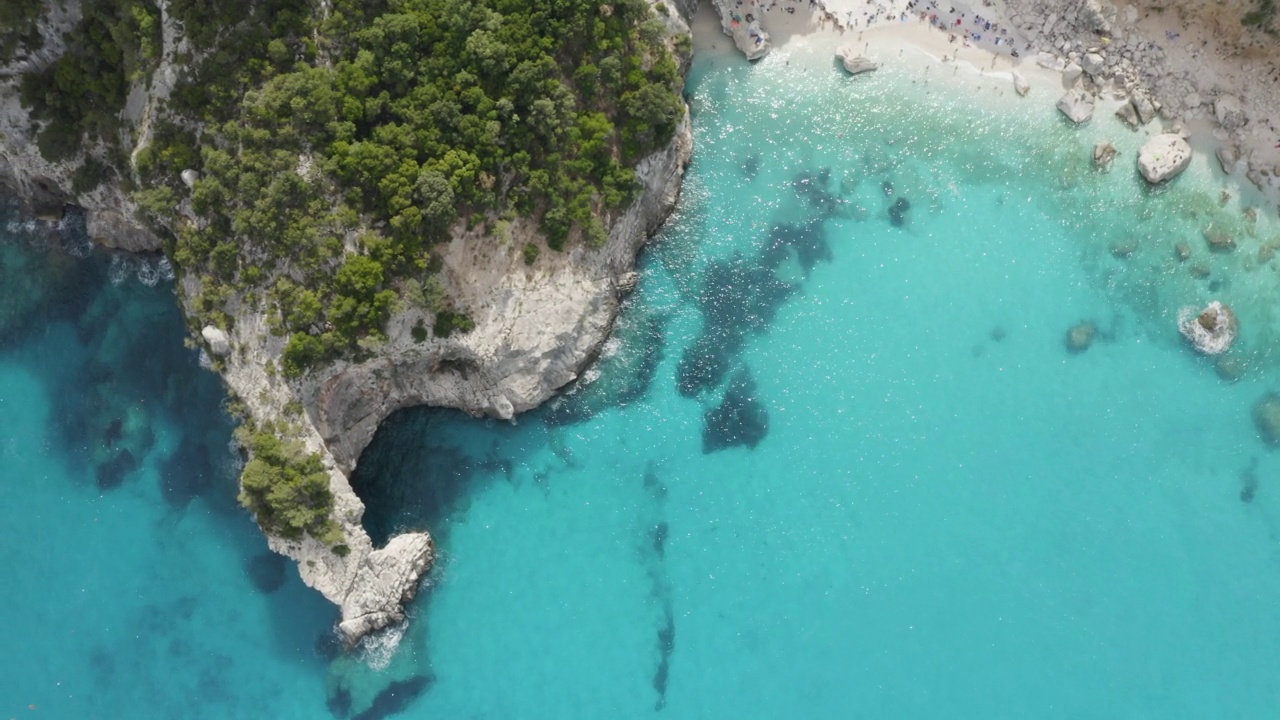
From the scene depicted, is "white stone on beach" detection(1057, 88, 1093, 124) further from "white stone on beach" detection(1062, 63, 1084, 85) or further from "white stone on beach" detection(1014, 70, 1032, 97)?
"white stone on beach" detection(1014, 70, 1032, 97)

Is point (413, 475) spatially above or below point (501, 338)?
below

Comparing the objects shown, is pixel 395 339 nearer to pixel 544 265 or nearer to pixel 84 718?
pixel 544 265

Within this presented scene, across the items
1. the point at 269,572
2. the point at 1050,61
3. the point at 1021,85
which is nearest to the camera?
the point at 269,572

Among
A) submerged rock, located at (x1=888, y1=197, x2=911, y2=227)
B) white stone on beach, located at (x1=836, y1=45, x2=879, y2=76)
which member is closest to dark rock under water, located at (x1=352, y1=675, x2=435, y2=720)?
submerged rock, located at (x1=888, y1=197, x2=911, y2=227)

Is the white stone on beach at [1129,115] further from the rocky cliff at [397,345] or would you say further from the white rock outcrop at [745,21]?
the rocky cliff at [397,345]

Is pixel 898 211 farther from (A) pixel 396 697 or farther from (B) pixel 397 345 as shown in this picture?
(A) pixel 396 697

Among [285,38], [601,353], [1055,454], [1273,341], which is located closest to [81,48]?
[285,38]

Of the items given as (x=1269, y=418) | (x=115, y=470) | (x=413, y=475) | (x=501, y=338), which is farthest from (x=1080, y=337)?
(x=115, y=470)
